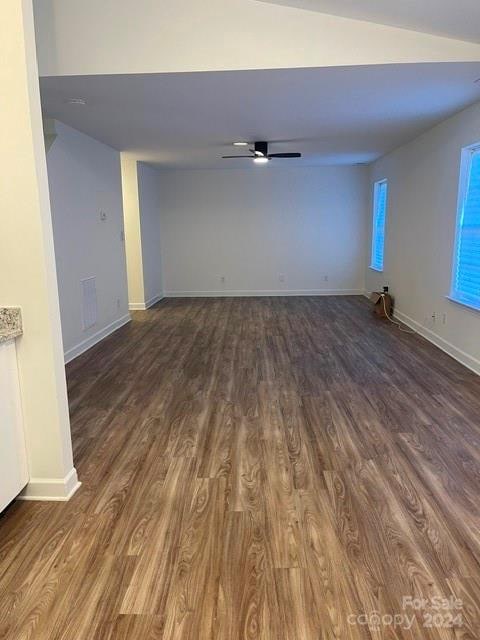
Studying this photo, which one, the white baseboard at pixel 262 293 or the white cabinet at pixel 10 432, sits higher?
the white cabinet at pixel 10 432

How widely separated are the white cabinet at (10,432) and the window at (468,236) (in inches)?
150

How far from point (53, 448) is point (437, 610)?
71.2 inches

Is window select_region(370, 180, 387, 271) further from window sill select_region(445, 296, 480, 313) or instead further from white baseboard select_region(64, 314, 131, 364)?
white baseboard select_region(64, 314, 131, 364)

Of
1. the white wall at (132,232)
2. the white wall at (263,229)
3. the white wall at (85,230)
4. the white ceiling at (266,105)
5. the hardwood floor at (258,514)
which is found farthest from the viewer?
the white wall at (263,229)

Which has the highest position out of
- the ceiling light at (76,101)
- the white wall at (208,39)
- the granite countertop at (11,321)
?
the white wall at (208,39)

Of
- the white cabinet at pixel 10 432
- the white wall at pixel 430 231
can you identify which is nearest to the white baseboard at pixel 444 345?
the white wall at pixel 430 231

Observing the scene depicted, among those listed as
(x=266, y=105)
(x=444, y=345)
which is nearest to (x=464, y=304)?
(x=444, y=345)

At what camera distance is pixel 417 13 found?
2.77 meters

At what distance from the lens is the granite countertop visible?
2006 mm

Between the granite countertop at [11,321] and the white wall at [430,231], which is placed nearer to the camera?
the granite countertop at [11,321]

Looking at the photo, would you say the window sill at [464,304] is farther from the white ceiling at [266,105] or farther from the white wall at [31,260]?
the white wall at [31,260]

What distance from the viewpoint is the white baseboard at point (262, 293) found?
861 centimetres

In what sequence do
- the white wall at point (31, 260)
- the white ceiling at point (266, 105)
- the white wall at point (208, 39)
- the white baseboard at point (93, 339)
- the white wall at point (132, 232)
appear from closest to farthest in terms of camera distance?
1. the white wall at point (31, 260)
2. the white wall at point (208, 39)
3. the white ceiling at point (266, 105)
4. the white baseboard at point (93, 339)
5. the white wall at point (132, 232)

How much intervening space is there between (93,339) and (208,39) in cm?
354
